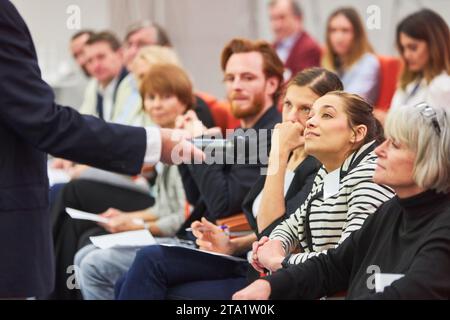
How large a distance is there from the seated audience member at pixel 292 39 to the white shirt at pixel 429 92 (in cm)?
146

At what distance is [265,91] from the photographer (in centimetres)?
368

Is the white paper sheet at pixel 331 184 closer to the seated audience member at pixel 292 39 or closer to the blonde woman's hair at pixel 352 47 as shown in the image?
the blonde woman's hair at pixel 352 47

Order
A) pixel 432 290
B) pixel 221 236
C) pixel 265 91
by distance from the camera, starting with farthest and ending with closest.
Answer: pixel 265 91 → pixel 221 236 → pixel 432 290

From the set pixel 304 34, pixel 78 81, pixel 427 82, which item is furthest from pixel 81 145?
pixel 78 81

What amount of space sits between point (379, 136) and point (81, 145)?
3.00 ft

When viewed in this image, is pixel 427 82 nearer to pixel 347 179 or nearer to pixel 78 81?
pixel 347 179

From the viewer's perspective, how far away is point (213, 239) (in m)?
3.36

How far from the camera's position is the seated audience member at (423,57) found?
4.59 meters

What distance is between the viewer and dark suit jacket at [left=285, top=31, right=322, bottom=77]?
6.40 meters

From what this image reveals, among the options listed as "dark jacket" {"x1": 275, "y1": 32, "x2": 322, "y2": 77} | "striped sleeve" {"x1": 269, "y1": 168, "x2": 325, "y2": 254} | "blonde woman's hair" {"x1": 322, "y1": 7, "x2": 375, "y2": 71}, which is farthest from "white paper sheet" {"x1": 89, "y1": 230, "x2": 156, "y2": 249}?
"dark jacket" {"x1": 275, "y1": 32, "x2": 322, "y2": 77}

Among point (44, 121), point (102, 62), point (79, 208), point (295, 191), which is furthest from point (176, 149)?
point (102, 62)

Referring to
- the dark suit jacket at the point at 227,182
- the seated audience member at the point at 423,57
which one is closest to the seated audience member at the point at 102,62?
the seated audience member at the point at 423,57

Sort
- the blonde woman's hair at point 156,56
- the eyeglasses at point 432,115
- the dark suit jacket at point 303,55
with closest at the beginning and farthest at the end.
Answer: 1. the eyeglasses at point 432,115
2. the blonde woman's hair at point 156,56
3. the dark suit jacket at point 303,55

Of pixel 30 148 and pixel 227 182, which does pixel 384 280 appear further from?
pixel 227 182
